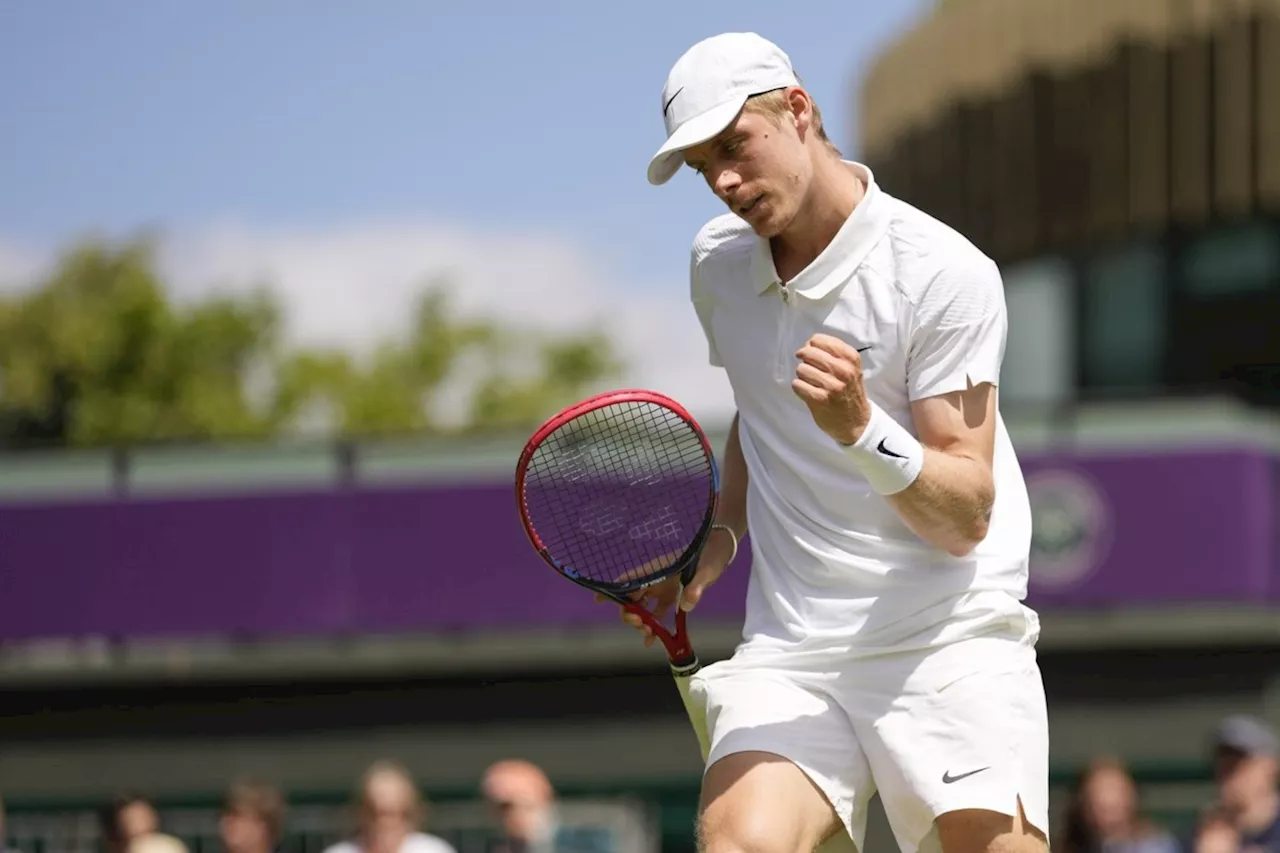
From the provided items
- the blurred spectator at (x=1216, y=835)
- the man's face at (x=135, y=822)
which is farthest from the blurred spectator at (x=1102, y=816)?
the man's face at (x=135, y=822)

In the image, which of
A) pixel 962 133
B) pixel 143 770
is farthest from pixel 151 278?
pixel 143 770

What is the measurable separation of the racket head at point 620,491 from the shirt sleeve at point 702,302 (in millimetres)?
159

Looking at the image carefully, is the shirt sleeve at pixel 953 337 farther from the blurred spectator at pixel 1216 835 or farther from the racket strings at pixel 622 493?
the blurred spectator at pixel 1216 835

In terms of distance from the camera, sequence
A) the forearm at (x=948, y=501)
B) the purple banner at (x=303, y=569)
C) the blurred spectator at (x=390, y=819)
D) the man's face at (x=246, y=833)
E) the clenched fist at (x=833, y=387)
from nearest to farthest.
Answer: the clenched fist at (x=833, y=387), the forearm at (x=948, y=501), the blurred spectator at (x=390, y=819), the man's face at (x=246, y=833), the purple banner at (x=303, y=569)

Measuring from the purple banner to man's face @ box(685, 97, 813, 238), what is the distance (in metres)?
11.8

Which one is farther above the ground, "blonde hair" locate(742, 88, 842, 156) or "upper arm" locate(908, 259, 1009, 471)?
"blonde hair" locate(742, 88, 842, 156)

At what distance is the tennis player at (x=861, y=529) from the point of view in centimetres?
419

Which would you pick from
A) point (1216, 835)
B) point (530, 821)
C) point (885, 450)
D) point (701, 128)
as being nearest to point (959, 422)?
point (885, 450)

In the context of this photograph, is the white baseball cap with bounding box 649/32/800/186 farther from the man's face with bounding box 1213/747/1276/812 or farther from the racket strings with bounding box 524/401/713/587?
the man's face with bounding box 1213/747/1276/812

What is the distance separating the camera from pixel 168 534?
16.4 meters

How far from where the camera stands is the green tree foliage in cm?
4831

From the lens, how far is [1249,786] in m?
8.35

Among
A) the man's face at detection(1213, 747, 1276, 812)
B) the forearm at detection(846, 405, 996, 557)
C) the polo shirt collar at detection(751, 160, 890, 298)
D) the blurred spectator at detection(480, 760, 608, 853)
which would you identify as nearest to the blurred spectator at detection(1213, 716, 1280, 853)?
the man's face at detection(1213, 747, 1276, 812)

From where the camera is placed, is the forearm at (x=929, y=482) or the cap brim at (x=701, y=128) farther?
the cap brim at (x=701, y=128)
